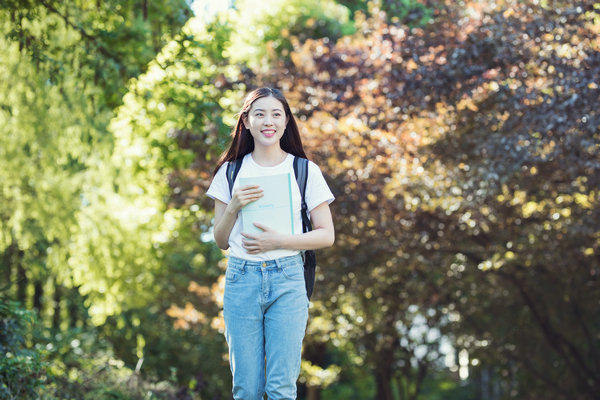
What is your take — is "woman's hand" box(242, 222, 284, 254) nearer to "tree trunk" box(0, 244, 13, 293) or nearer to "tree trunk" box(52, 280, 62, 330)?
"tree trunk" box(0, 244, 13, 293)

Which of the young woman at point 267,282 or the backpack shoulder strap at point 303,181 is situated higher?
the backpack shoulder strap at point 303,181

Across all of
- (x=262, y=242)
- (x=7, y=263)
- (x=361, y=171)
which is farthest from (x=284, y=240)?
(x=7, y=263)

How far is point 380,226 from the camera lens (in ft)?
31.3

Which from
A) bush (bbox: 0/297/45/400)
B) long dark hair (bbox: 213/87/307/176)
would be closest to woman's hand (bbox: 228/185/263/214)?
long dark hair (bbox: 213/87/307/176)

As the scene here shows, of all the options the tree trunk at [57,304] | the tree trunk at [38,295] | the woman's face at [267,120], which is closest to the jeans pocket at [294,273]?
the woman's face at [267,120]

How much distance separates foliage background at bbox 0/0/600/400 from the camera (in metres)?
6.94

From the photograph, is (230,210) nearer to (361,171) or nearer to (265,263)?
(265,263)

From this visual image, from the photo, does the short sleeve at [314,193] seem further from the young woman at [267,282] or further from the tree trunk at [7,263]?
the tree trunk at [7,263]

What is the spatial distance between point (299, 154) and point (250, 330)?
0.88 m

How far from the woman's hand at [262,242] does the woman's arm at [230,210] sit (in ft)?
0.44

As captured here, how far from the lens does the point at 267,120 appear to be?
3.68m

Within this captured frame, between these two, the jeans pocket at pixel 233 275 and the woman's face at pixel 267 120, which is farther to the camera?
the woman's face at pixel 267 120

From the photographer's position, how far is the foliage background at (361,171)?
6941 mm

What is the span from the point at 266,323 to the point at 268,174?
0.68 meters
